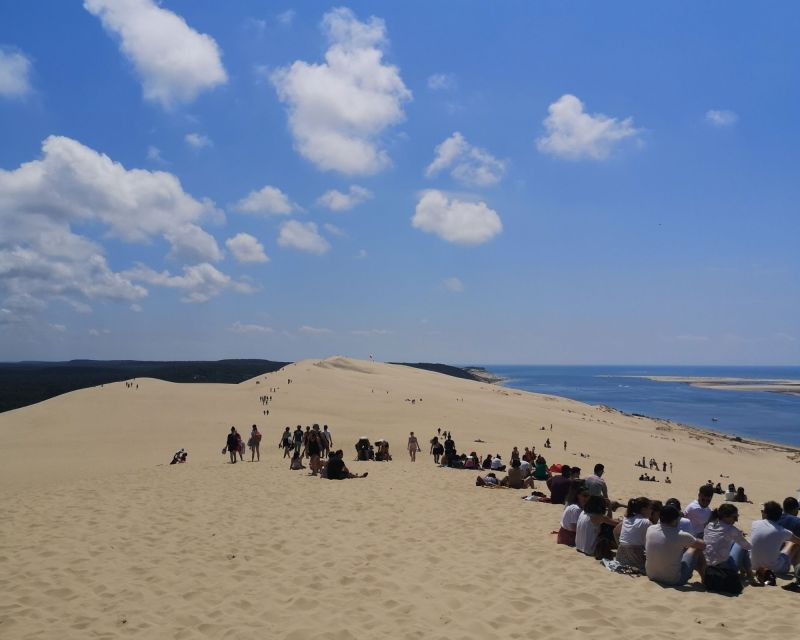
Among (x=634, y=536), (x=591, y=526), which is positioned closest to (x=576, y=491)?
(x=591, y=526)

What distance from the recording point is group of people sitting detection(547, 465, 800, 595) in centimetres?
723

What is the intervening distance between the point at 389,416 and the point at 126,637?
113 ft

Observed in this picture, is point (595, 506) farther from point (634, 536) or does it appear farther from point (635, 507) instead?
point (634, 536)

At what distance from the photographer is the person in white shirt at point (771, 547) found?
754cm

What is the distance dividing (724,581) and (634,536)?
45.7 inches

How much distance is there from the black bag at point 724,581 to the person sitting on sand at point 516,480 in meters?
7.93

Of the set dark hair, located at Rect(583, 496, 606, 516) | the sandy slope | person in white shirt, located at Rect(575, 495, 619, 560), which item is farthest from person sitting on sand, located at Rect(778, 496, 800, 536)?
dark hair, located at Rect(583, 496, 606, 516)

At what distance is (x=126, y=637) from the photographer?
5.70 m

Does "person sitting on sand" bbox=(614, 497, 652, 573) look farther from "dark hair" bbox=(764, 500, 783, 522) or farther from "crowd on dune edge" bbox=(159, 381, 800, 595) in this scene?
"dark hair" bbox=(764, 500, 783, 522)

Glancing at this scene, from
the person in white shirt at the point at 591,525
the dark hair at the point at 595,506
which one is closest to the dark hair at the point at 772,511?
the person in white shirt at the point at 591,525

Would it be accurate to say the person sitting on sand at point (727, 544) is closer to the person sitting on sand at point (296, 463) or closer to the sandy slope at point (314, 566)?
the sandy slope at point (314, 566)

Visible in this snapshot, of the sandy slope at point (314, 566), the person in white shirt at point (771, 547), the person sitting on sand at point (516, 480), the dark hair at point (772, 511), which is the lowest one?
the person sitting on sand at point (516, 480)

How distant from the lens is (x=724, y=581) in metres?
7.01

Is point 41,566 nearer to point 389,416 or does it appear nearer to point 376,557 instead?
point 376,557
